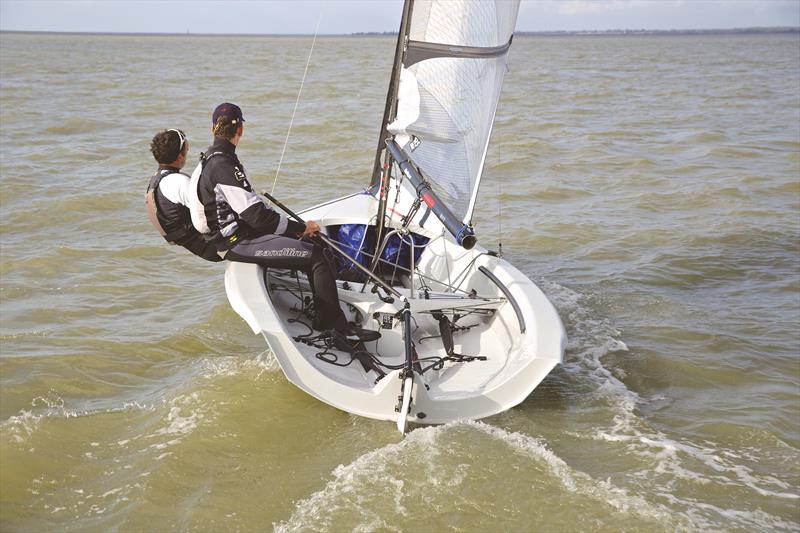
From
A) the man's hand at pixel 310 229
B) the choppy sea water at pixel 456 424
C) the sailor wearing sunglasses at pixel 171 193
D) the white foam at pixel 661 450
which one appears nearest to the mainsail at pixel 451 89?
the man's hand at pixel 310 229

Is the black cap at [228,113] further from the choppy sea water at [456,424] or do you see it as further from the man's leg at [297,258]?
the choppy sea water at [456,424]

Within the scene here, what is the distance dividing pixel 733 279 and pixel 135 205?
20.5 ft

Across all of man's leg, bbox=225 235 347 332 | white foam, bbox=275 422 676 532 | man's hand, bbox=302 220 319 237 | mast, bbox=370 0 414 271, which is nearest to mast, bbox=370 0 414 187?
mast, bbox=370 0 414 271

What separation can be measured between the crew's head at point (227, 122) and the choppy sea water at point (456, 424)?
1.49 metres

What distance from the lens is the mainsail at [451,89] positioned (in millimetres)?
4789

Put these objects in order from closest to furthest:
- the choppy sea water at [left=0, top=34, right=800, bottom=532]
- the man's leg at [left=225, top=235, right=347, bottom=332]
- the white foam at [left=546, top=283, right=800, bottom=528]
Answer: the choppy sea water at [left=0, top=34, right=800, bottom=532] < the white foam at [left=546, top=283, right=800, bottom=528] < the man's leg at [left=225, top=235, right=347, bottom=332]

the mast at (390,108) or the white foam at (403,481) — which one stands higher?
the mast at (390,108)

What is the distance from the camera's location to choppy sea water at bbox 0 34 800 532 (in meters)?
3.61

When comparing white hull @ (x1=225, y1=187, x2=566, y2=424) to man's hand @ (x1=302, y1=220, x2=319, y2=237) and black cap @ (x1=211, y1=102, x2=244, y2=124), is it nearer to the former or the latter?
man's hand @ (x1=302, y1=220, x2=319, y2=237)

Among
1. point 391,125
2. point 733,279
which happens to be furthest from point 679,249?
point 391,125

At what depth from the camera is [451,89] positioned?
→ 195 inches

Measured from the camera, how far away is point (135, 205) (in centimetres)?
900

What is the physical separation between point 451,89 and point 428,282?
1257mm

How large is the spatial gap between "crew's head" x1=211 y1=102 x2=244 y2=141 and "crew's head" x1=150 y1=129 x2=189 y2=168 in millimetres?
190
